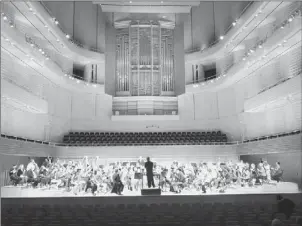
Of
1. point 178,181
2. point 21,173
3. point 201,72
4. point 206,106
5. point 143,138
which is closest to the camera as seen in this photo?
point 178,181

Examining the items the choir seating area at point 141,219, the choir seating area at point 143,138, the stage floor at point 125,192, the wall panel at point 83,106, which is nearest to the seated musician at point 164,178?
the stage floor at point 125,192

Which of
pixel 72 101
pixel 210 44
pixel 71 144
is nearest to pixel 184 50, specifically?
pixel 210 44

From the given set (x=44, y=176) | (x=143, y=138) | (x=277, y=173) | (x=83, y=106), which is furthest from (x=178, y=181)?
(x=83, y=106)

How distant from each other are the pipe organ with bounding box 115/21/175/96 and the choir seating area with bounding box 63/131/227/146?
246 cm

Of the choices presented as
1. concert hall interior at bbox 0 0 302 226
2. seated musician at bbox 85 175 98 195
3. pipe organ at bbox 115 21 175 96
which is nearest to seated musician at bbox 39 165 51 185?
concert hall interior at bbox 0 0 302 226

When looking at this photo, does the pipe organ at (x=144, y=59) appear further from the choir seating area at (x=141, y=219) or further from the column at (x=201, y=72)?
the choir seating area at (x=141, y=219)

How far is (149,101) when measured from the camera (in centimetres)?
1702

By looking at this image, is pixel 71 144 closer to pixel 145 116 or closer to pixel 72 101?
pixel 72 101

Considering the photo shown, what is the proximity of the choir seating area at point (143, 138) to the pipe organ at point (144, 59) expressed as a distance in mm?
2462

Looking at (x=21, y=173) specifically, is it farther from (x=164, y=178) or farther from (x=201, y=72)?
(x=201, y=72)

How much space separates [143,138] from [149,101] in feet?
8.06

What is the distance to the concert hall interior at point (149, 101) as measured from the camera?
973 cm

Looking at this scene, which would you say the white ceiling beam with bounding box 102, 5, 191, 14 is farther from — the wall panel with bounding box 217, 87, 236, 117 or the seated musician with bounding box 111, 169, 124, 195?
the seated musician with bounding box 111, 169, 124, 195

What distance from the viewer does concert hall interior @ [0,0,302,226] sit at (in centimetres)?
973
